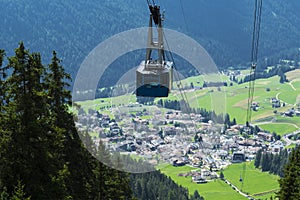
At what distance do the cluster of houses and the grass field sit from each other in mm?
3082

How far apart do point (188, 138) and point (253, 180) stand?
53.6 feet

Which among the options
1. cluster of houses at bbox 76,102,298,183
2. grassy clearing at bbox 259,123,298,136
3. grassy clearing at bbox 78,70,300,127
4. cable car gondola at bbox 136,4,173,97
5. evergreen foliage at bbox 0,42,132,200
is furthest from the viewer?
grassy clearing at bbox 78,70,300,127

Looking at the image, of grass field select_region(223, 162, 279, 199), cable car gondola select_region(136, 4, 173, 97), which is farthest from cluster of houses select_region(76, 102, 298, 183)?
cable car gondola select_region(136, 4, 173, 97)

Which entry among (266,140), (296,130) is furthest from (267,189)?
(296,130)

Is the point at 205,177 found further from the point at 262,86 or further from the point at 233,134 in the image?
the point at 262,86

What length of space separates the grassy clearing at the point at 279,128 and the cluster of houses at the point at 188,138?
472 cm

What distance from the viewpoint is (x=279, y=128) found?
425 ft

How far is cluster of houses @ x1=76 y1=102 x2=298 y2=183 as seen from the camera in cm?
5956

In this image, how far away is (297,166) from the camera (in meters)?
25.9

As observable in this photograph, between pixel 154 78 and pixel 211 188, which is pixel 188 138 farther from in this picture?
pixel 154 78

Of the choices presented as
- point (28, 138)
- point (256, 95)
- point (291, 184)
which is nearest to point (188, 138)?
point (291, 184)

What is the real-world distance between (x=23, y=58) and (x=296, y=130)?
395 feet

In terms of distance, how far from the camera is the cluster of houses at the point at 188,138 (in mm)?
59559

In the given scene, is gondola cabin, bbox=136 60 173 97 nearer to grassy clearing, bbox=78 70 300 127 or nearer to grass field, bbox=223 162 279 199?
grass field, bbox=223 162 279 199
